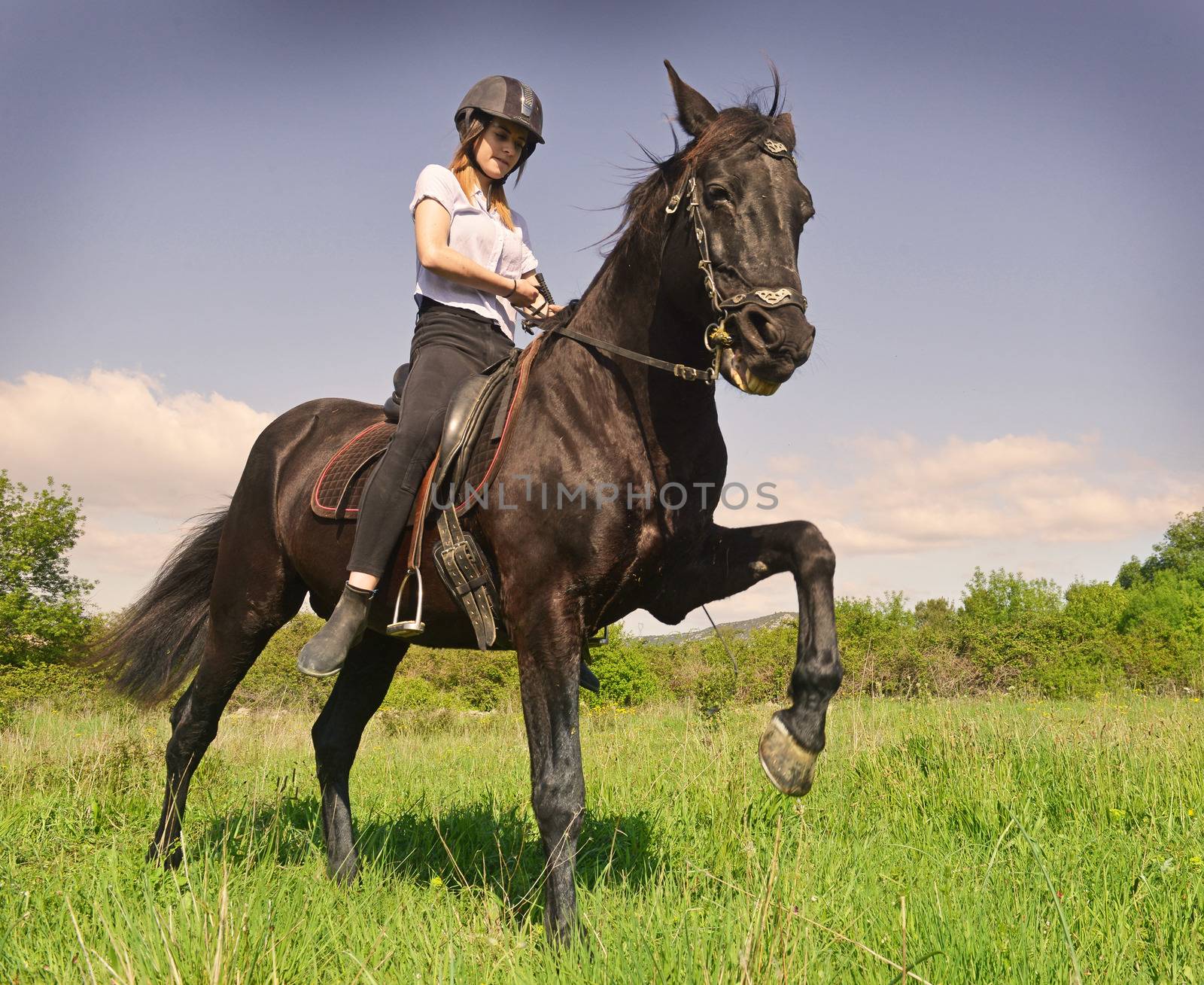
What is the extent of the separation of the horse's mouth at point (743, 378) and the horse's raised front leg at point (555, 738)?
1091 mm

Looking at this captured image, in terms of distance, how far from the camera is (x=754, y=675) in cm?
1695

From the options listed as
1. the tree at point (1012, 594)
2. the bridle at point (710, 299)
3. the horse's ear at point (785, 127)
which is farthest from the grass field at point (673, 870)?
the tree at point (1012, 594)

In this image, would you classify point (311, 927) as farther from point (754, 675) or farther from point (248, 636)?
point (754, 675)

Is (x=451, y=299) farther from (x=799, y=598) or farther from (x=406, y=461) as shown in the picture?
(x=799, y=598)

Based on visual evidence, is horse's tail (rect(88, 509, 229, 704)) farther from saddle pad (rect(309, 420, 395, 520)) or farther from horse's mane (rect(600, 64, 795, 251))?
horse's mane (rect(600, 64, 795, 251))

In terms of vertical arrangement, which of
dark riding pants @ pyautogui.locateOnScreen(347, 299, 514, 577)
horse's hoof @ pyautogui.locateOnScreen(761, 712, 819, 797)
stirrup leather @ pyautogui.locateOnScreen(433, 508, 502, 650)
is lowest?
horse's hoof @ pyautogui.locateOnScreen(761, 712, 819, 797)

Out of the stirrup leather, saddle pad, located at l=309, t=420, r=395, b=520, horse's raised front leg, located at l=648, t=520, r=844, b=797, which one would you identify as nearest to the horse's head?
horse's raised front leg, located at l=648, t=520, r=844, b=797

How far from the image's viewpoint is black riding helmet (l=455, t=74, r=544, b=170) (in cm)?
414

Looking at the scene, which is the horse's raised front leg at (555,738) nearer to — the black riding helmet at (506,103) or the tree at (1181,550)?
the black riding helmet at (506,103)

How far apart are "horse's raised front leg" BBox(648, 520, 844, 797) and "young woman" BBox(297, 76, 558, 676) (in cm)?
136

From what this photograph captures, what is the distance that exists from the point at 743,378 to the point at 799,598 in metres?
0.98

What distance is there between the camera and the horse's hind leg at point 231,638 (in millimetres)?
5148

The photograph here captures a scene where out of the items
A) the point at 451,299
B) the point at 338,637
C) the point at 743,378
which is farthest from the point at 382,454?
the point at 743,378

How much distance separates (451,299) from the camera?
427 cm
